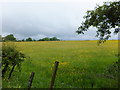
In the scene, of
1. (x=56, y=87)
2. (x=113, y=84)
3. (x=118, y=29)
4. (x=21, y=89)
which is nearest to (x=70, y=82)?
(x=56, y=87)

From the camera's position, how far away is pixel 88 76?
13367 millimetres

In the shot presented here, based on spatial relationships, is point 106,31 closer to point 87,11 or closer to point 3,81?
point 87,11

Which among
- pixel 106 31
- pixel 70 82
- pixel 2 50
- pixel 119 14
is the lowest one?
pixel 70 82

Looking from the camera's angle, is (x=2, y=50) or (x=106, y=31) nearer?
(x=2, y=50)

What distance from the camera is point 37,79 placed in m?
12.3

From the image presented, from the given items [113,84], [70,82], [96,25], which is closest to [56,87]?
[70,82]

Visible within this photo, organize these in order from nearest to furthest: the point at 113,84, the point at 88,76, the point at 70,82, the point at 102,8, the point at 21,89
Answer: the point at 21,89, the point at 113,84, the point at 70,82, the point at 88,76, the point at 102,8

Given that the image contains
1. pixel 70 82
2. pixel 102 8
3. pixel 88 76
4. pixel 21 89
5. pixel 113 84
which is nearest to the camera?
pixel 21 89

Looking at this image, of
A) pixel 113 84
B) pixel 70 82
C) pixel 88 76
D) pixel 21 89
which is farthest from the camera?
pixel 88 76

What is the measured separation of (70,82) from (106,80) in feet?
6.99

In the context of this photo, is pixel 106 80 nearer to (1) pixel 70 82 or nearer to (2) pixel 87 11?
(1) pixel 70 82

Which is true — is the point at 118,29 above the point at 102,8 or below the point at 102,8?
below

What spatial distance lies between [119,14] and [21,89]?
319 inches

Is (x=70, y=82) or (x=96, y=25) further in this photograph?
(x=96, y=25)
